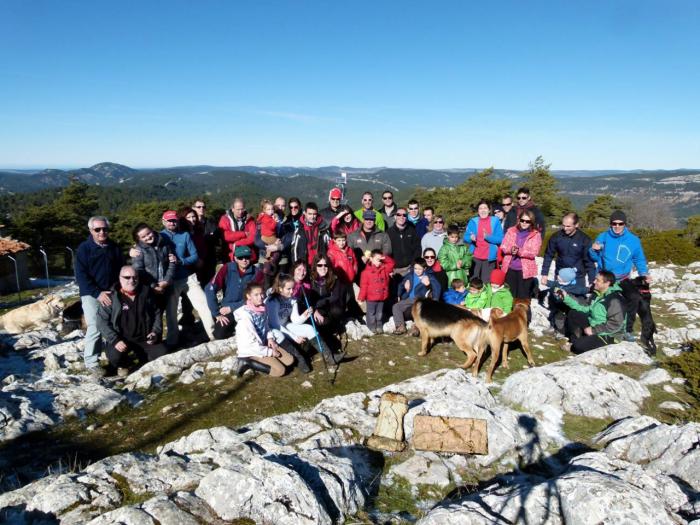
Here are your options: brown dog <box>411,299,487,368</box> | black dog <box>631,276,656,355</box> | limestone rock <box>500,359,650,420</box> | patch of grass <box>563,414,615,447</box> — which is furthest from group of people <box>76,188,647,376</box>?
patch of grass <box>563,414,615,447</box>

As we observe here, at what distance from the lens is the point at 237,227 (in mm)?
8898

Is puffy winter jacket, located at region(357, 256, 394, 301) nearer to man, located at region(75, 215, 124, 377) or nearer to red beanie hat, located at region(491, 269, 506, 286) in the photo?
red beanie hat, located at region(491, 269, 506, 286)

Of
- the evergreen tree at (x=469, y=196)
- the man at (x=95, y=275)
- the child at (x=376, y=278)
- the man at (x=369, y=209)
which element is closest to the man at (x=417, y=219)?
the man at (x=369, y=209)

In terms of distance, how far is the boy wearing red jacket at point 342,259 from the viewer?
26.5ft

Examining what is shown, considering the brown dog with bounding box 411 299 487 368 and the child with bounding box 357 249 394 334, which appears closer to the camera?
the brown dog with bounding box 411 299 487 368

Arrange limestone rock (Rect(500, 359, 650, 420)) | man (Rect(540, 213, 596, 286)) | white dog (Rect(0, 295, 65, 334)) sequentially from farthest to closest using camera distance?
white dog (Rect(0, 295, 65, 334)), man (Rect(540, 213, 596, 286)), limestone rock (Rect(500, 359, 650, 420))

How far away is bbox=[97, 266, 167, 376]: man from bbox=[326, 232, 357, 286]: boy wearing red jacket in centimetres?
331

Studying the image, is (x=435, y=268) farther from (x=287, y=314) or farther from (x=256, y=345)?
(x=256, y=345)

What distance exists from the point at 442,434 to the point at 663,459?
1894 millimetres

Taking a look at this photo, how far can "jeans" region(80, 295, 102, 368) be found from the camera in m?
6.90

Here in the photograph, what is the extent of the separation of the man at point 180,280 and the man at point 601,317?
22.8ft

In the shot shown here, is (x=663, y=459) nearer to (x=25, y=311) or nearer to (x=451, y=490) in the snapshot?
(x=451, y=490)

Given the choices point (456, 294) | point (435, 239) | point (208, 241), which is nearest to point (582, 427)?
point (456, 294)

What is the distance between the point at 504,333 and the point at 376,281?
2558mm
